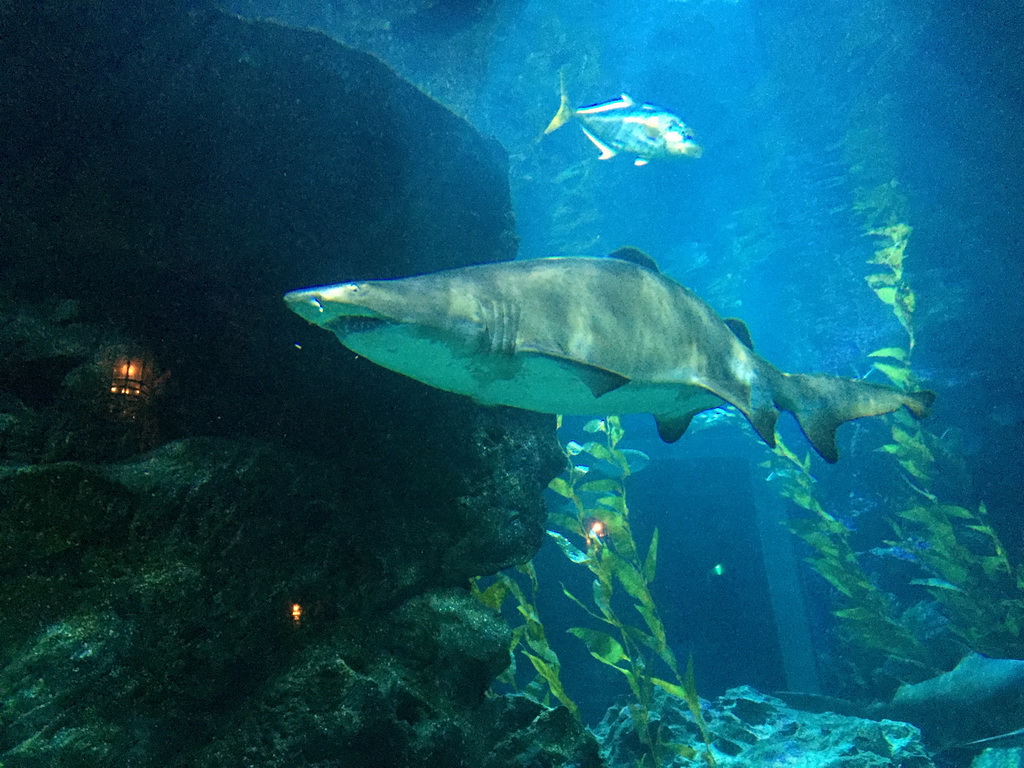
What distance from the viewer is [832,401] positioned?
13.1 ft

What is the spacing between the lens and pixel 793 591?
1853cm

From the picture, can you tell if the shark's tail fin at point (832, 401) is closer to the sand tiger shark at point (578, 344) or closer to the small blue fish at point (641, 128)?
the sand tiger shark at point (578, 344)

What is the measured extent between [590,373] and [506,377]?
1.65 feet

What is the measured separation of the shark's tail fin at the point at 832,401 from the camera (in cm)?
397

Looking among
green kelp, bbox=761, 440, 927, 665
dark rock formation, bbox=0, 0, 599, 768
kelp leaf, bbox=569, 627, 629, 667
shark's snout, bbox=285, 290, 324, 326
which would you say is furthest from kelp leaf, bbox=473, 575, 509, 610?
green kelp, bbox=761, 440, 927, 665

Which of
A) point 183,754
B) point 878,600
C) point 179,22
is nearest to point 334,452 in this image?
point 183,754

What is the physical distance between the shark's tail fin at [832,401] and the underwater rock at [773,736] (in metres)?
4.86

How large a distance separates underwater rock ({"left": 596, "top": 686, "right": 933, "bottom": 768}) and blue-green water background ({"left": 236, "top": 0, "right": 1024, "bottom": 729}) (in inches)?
144

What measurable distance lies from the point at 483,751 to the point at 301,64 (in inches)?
218

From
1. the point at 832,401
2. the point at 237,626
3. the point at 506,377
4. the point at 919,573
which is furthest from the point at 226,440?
the point at 919,573

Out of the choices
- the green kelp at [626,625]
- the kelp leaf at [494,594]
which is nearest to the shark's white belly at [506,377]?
the kelp leaf at [494,594]

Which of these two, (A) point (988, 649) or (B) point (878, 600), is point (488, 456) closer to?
(B) point (878, 600)

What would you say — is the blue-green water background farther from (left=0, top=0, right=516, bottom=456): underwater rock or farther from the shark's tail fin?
the shark's tail fin

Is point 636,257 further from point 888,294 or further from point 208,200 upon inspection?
point 888,294
